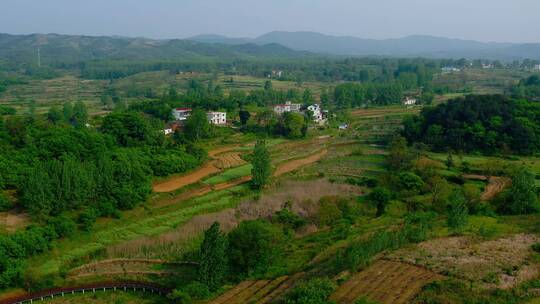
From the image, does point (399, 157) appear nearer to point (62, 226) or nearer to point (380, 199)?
point (380, 199)

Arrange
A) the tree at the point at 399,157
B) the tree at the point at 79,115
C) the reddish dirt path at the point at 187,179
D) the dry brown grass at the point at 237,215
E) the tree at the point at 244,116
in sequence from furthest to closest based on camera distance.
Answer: the tree at the point at 244,116, the tree at the point at 79,115, the tree at the point at 399,157, the reddish dirt path at the point at 187,179, the dry brown grass at the point at 237,215

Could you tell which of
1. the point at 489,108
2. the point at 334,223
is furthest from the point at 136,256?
the point at 489,108

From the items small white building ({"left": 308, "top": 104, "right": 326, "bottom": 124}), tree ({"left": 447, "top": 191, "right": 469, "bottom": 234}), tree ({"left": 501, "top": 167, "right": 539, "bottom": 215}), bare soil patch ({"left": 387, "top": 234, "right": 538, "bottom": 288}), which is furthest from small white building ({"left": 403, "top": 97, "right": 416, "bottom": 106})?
bare soil patch ({"left": 387, "top": 234, "right": 538, "bottom": 288})

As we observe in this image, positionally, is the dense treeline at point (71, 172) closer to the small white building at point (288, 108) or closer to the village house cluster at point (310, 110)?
the village house cluster at point (310, 110)

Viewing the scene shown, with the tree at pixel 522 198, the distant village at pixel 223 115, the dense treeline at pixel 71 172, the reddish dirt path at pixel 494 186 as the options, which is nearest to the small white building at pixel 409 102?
the distant village at pixel 223 115

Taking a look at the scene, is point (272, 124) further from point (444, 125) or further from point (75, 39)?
point (75, 39)

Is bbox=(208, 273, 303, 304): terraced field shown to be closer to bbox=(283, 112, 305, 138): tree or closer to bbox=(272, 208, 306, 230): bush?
bbox=(272, 208, 306, 230): bush

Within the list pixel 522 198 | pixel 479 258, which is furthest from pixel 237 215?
pixel 522 198
